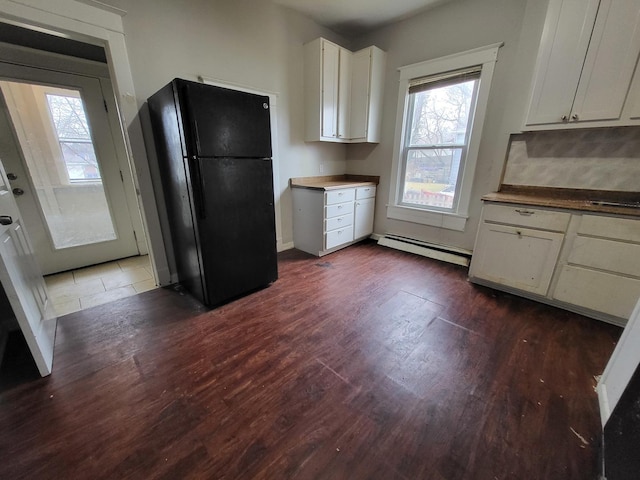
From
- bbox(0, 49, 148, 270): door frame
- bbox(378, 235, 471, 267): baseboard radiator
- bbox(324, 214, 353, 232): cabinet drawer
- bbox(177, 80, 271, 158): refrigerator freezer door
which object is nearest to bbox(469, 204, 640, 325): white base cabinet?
bbox(378, 235, 471, 267): baseboard radiator

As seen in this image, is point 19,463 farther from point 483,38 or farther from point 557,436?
point 483,38

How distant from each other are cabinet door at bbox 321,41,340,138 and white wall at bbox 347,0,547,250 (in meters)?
0.70

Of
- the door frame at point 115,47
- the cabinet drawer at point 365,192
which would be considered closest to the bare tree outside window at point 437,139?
the cabinet drawer at point 365,192

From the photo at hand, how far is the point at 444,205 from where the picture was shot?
3252 mm

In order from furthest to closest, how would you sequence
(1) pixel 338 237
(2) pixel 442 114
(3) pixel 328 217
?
(1) pixel 338 237 → (3) pixel 328 217 → (2) pixel 442 114

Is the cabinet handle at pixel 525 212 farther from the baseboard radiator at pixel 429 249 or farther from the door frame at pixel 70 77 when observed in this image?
the door frame at pixel 70 77

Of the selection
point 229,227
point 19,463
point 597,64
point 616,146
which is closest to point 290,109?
point 229,227

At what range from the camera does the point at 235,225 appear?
2162mm

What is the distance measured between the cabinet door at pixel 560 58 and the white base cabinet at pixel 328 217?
6.35 ft

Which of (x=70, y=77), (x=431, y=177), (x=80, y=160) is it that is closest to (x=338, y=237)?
(x=431, y=177)

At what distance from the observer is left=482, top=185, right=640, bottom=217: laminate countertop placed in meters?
1.86

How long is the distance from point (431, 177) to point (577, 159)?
52.6 inches

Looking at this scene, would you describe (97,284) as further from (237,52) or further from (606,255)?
(606,255)

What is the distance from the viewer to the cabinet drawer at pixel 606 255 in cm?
181
